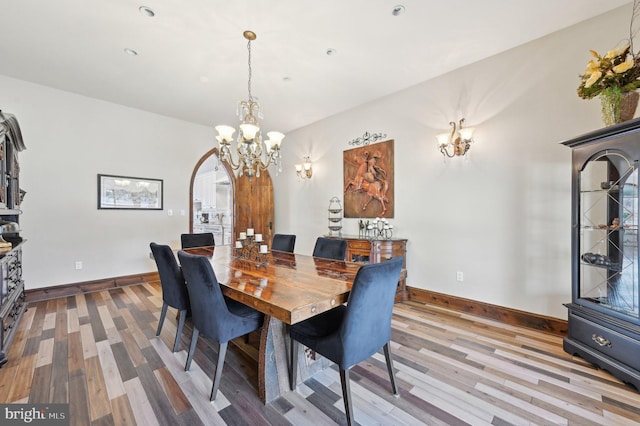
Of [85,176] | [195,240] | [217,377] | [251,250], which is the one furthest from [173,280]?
[85,176]

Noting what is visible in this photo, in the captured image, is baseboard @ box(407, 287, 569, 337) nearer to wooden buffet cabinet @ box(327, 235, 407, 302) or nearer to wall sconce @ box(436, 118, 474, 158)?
wooden buffet cabinet @ box(327, 235, 407, 302)

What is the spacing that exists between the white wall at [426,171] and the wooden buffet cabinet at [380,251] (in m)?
0.17

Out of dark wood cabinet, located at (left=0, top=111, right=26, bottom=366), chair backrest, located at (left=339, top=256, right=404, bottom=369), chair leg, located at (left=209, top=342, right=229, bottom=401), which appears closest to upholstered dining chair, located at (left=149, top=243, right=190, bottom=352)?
chair leg, located at (left=209, top=342, right=229, bottom=401)

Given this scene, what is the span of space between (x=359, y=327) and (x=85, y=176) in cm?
467

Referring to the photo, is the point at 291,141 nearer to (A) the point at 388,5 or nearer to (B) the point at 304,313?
(A) the point at 388,5

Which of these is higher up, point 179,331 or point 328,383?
point 179,331

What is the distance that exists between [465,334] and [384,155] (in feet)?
8.22

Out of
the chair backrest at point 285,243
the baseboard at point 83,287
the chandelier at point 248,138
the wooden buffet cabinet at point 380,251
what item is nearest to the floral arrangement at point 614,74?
the wooden buffet cabinet at point 380,251

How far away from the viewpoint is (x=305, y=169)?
201 inches

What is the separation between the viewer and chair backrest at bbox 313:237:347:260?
2.77 metres

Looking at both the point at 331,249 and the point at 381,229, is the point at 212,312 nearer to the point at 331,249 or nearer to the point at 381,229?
the point at 331,249

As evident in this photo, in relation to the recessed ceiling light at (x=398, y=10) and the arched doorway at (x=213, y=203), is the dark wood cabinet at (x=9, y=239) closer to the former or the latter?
the recessed ceiling light at (x=398, y=10)

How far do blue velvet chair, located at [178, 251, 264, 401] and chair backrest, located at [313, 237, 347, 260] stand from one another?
3.74ft

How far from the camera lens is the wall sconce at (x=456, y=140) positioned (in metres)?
3.07
